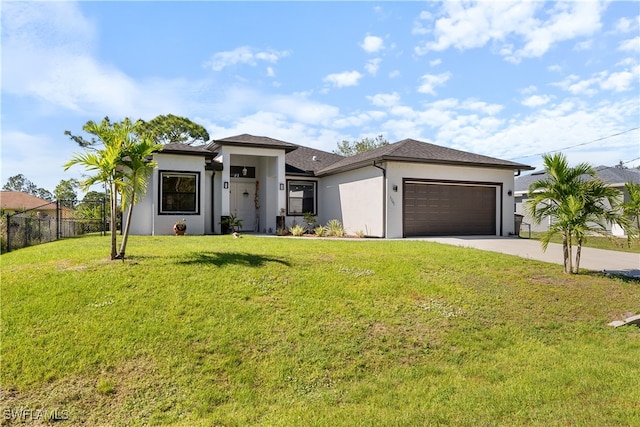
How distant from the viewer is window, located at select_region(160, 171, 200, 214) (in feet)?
49.1

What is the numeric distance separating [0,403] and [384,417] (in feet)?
12.5

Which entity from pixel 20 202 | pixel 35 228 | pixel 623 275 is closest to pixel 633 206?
pixel 623 275

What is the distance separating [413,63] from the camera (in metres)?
15.7

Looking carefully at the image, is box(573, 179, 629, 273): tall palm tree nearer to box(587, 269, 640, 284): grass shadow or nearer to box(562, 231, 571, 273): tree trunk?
box(562, 231, 571, 273): tree trunk

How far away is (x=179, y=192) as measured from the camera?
15.2 m

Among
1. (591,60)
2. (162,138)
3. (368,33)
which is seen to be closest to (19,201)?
(162,138)

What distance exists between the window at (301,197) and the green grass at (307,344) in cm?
1029

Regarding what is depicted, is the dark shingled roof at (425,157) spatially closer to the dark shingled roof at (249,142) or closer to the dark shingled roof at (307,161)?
the dark shingled roof at (307,161)

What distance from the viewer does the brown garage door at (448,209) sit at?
1505 centimetres

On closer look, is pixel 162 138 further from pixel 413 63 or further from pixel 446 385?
pixel 446 385

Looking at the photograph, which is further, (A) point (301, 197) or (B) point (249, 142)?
(A) point (301, 197)

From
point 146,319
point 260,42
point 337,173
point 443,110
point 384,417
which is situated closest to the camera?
point 384,417

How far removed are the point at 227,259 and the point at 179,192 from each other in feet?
27.8

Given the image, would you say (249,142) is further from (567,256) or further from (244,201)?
(567,256)
